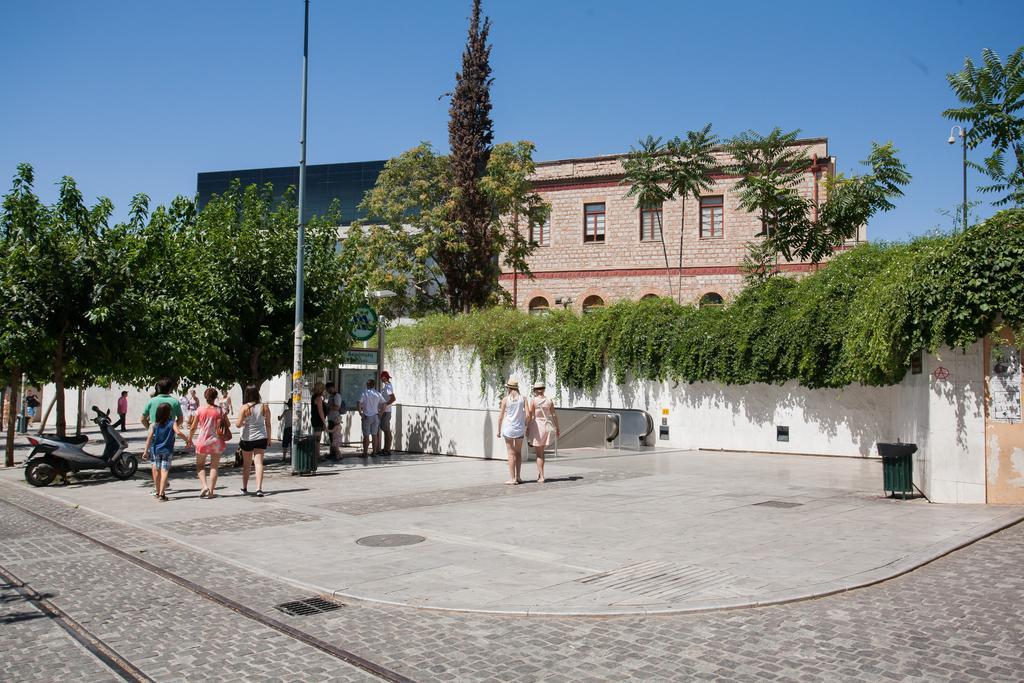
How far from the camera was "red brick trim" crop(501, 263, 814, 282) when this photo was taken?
3816 centimetres

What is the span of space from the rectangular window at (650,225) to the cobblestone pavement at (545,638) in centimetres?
3421

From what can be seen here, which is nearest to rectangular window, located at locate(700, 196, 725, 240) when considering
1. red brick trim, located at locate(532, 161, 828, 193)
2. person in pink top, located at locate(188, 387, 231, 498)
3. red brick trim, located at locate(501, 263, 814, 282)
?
red brick trim, located at locate(532, 161, 828, 193)

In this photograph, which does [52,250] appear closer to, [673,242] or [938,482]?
[938,482]

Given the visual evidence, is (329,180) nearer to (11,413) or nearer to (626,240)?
(626,240)

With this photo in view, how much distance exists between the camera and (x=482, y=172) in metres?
35.6

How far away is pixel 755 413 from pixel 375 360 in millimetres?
9757

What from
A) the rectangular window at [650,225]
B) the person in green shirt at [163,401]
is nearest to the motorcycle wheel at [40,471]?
the person in green shirt at [163,401]

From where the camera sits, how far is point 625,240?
4166 centimetres

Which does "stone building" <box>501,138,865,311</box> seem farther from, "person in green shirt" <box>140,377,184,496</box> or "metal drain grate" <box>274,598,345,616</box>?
"metal drain grate" <box>274,598,345,616</box>

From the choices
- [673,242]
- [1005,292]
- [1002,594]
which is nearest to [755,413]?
[1005,292]

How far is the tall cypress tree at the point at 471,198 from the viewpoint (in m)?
34.8

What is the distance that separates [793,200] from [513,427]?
20.5m

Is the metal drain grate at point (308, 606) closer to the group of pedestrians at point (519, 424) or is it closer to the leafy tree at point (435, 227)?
the group of pedestrians at point (519, 424)

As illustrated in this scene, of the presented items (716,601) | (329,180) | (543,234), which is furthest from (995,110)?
(329,180)
